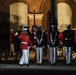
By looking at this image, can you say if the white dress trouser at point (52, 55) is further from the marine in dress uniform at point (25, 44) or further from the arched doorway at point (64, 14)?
the arched doorway at point (64, 14)

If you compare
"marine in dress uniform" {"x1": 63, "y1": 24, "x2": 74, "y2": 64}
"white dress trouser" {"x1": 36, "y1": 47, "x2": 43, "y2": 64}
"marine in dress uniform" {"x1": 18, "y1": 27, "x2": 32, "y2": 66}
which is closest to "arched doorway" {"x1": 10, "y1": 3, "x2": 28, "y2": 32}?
"white dress trouser" {"x1": 36, "y1": 47, "x2": 43, "y2": 64}

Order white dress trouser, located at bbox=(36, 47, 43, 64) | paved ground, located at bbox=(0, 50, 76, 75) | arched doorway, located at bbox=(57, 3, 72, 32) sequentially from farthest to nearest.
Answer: arched doorway, located at bbox=(57, 3, 72, 32), white dress trouser, located at bbox=(36, 47, 43, 64), paved ground, located at bbox=(0, 50, 76, 75)

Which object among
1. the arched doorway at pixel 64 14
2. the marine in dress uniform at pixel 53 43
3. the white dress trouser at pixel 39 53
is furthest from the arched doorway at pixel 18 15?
the marine in dress uniform at pixel 53 43

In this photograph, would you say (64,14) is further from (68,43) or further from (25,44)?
(25,44)

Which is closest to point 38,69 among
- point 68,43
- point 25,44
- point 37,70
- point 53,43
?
point 37,70

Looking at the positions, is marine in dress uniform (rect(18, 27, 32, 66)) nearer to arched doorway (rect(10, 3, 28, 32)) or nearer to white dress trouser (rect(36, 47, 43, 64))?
white dress trouser (rect(36, 47, 43, 64))

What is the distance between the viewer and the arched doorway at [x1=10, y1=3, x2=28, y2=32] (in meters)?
36.9

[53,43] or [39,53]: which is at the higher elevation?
[53,43]

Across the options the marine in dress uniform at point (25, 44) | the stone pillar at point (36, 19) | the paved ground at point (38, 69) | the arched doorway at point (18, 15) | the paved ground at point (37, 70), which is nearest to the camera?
the paved ground at point (37, 70)

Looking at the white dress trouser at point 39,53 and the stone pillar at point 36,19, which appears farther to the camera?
the stone pillar at point 36,19

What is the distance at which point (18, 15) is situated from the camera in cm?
3725

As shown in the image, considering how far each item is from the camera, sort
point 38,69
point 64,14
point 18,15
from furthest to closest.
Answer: point 64,14, point 18,15, point 38,69

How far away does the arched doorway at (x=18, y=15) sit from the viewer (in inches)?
1452
